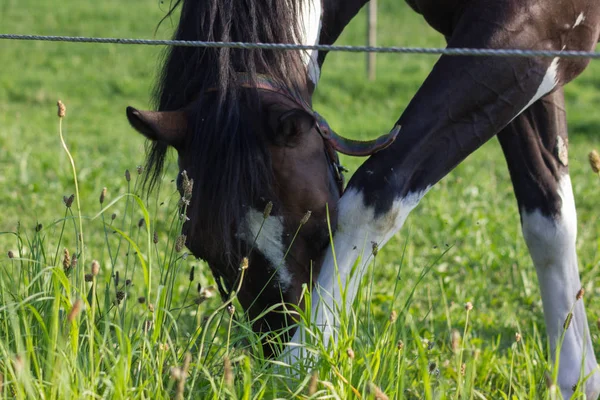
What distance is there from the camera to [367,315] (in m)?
2.30

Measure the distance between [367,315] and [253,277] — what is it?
35cm

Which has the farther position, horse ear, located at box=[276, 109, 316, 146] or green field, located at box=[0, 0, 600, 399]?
horse ear, located at box=[276, 109, 316, 146]

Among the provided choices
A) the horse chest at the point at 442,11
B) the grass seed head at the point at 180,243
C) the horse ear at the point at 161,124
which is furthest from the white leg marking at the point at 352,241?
the horse chest at the point at 442,11

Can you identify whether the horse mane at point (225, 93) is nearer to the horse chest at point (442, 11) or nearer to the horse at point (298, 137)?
the horse at point (298, 137)

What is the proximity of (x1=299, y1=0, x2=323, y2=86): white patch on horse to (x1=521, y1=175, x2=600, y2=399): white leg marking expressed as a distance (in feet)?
3.25

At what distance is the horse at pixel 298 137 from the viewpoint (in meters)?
2.22

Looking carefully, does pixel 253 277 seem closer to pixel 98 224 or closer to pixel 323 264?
pixel 323 264

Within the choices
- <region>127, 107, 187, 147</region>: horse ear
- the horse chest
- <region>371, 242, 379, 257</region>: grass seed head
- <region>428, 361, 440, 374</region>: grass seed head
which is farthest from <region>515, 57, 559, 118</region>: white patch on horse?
<region>127, 107, 187, 147</region>: horse ear

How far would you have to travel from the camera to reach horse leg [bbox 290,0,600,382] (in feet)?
7.38

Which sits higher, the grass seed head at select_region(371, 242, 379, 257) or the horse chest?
the horse chest

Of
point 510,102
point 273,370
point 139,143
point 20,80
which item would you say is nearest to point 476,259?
point 510,102

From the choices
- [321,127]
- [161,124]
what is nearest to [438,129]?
[321,127]

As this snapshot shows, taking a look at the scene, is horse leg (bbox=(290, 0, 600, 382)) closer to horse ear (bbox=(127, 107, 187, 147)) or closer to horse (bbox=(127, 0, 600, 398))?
horse (bbox=(127, 0, 600, 398))

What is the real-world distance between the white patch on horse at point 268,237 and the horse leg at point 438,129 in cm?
13
